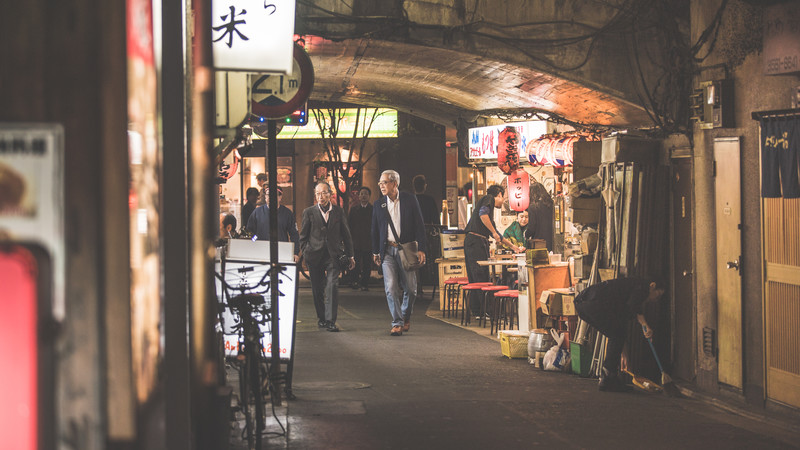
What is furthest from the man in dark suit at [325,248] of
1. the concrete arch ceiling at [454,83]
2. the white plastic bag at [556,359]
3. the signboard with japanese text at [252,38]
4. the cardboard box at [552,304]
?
the signboard with japanese text at [252,38]

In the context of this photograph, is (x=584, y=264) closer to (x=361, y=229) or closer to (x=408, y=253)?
(x=408, y=253)

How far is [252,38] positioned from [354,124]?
21617 mm

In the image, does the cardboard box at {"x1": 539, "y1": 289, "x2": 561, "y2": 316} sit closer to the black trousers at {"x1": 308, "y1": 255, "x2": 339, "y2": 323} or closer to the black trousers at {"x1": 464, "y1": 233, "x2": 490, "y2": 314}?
the black trousers at {"x1": 308, "y1": 255, "x2": 339, "y2": 323}

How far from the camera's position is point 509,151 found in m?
19.3

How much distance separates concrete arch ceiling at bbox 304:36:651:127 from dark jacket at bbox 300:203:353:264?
288 cm

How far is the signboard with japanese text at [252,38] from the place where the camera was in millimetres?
7953

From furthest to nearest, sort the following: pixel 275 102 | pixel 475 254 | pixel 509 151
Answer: pixel 509 151
pixel 475 254
pixel 275 102

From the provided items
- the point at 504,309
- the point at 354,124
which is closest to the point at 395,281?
the point at 504,309

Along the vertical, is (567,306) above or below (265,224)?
below

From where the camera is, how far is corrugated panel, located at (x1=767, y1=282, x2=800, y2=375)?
9.59 metres

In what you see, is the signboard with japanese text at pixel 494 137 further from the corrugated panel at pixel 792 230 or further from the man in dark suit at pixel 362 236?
the corrugated panel at pixel 792 230

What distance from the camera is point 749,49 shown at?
33.9ft

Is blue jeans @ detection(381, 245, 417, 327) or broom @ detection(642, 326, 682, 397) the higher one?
blue jeans @ detection(381, 245, 417, 327)

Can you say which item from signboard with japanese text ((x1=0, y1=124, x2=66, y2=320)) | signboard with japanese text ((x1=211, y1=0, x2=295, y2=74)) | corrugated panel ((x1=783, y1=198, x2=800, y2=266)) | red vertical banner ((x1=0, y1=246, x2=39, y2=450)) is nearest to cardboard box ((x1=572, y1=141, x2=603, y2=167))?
corrugated panel ((x1=783, y1=198, x2=800, y2=266))
